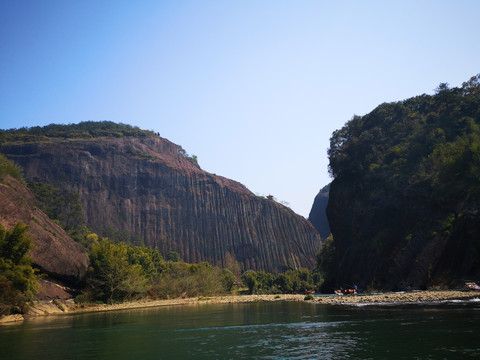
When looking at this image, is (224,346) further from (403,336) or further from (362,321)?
(362,321)

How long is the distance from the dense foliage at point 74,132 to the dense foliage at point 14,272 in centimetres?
11668

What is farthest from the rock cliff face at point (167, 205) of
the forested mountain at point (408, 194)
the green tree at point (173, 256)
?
the forested mountain at point (408, 194)

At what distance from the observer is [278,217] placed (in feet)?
486

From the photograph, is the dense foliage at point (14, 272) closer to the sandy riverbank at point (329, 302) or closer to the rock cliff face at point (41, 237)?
the sandy riverbank at point (329, 302)

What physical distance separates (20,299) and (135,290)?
76.3 ft

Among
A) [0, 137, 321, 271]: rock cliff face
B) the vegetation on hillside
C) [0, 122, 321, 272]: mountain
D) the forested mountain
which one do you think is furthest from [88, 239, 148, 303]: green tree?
[0, 137, 321, 271]: rock cliff face

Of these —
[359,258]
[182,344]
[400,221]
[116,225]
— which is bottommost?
[182,344]

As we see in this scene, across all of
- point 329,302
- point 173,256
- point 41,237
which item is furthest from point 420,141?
point 173,256

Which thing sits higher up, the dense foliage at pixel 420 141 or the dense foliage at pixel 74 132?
the dense foliage at pixel 74 132

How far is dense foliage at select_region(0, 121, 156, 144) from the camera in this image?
474 ft

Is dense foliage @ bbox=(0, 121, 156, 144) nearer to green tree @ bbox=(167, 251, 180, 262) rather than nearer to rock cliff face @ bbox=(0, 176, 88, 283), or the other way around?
green tree @ bbox=(167, 251, 180, 262)

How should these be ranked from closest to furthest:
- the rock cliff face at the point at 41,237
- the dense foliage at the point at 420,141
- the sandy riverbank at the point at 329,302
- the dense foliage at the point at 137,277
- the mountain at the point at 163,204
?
1. the sandy riverbank at the point at 329,302
2. the rock cliff face at the point at 41,237
3. the dense foliage at the point at 420,141
4. the dense foliage at the point at 137,277
5. the mountain at the point at 163,204

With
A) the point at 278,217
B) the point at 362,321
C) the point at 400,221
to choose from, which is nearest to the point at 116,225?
the point at 278,217

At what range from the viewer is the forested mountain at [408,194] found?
47.4 meters
